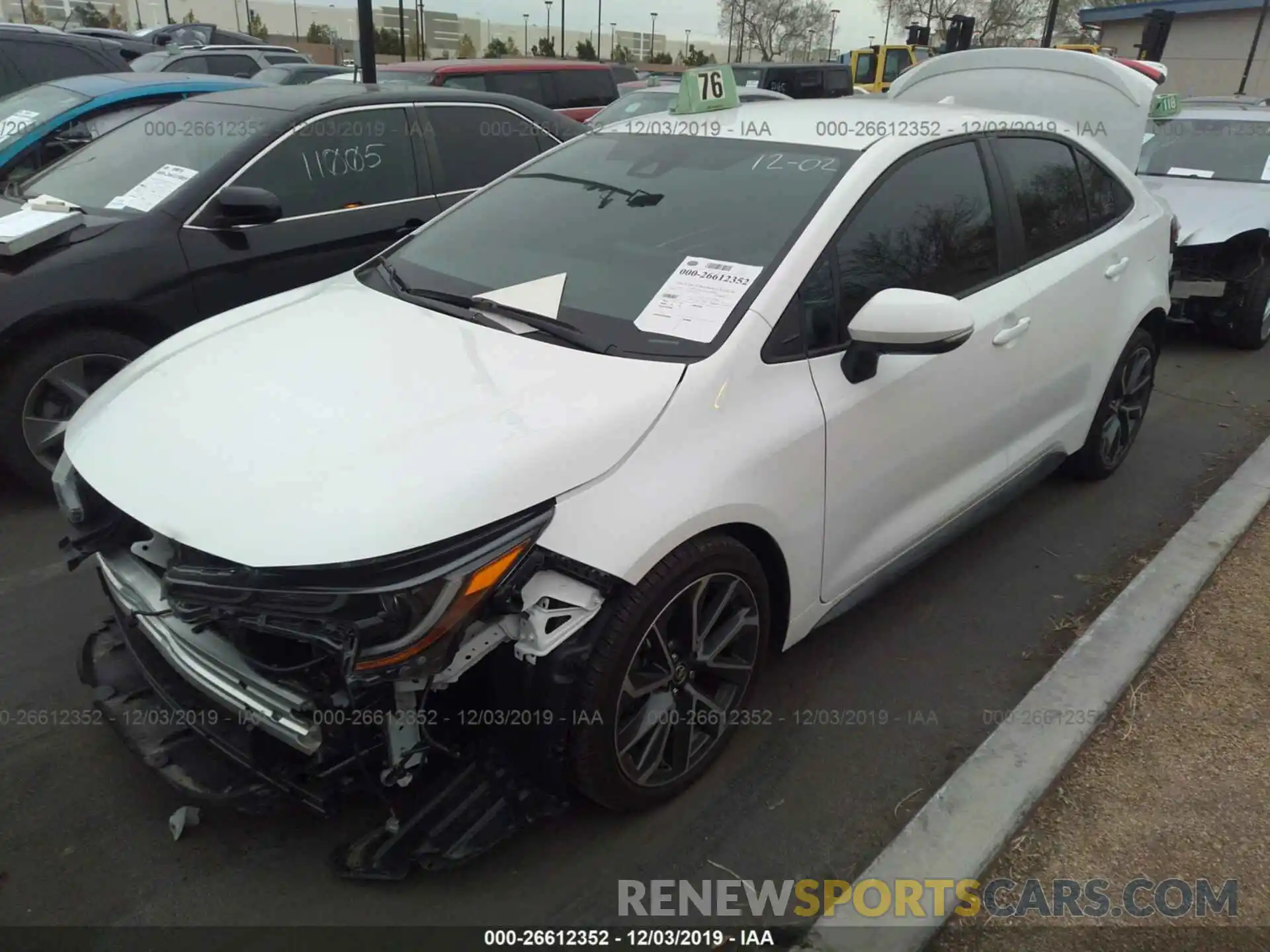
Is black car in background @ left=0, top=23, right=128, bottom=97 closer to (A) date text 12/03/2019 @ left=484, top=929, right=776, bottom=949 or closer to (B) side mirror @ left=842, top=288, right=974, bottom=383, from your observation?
(B) side mirror @ left=842, top=288, right=974, bottom=383

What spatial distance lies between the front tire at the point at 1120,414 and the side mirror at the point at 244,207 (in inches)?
150

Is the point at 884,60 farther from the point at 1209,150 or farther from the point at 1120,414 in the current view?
the point at 1120,414

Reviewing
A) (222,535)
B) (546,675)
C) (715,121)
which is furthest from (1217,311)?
(222,535)

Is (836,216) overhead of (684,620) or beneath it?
overhead

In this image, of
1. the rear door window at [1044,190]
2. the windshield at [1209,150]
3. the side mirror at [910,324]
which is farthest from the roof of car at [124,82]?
the windshield at [1209,150]

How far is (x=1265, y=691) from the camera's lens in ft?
9.98

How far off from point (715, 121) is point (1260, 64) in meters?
36.8

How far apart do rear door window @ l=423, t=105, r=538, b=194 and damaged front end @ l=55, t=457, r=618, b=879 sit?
3.32 m

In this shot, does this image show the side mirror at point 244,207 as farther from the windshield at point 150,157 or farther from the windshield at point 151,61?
the windshield at point 151,61

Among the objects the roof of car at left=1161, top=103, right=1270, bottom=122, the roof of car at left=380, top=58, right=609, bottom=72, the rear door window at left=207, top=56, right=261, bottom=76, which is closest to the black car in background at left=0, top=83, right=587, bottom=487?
the roof of car at left=380, top=58, right=609, bottom=72

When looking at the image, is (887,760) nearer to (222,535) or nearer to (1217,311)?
(222,535)

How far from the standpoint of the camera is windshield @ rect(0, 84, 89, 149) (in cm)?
588

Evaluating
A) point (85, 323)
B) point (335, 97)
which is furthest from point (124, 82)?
point (85, 323)

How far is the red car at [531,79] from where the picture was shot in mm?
10172
